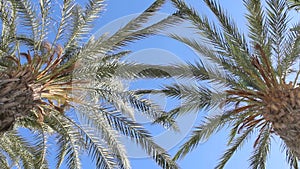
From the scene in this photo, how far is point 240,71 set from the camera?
29.0 feet

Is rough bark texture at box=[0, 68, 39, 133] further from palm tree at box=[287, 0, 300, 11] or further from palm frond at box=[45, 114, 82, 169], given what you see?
palm tree at box=[287, 0, 300, 11]

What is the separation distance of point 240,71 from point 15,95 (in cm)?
478

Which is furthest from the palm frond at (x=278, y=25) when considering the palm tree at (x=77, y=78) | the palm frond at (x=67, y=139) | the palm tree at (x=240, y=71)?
the palm frond at (x=67, y=139)

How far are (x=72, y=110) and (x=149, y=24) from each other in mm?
2610

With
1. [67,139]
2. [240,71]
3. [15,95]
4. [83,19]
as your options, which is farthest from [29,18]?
[240,71]

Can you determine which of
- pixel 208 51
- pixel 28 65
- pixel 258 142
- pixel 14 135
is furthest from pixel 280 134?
pixel 14 135

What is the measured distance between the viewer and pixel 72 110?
9023 mm

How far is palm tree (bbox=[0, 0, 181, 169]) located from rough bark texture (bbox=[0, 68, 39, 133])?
7 centimetres

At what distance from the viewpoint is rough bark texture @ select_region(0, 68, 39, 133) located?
23.9 ft

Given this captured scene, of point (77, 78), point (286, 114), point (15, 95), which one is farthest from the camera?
point (77, 78)

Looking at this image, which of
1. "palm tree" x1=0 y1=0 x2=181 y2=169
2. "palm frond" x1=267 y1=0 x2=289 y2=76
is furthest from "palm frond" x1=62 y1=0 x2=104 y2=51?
"palm frond" x1=267 y1=0 x2=289 y2=76

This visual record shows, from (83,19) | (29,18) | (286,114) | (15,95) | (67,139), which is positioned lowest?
(67,139)

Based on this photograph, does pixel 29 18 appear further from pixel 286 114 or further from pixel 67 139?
pixel 286 114

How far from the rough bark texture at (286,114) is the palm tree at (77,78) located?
8.15ft
